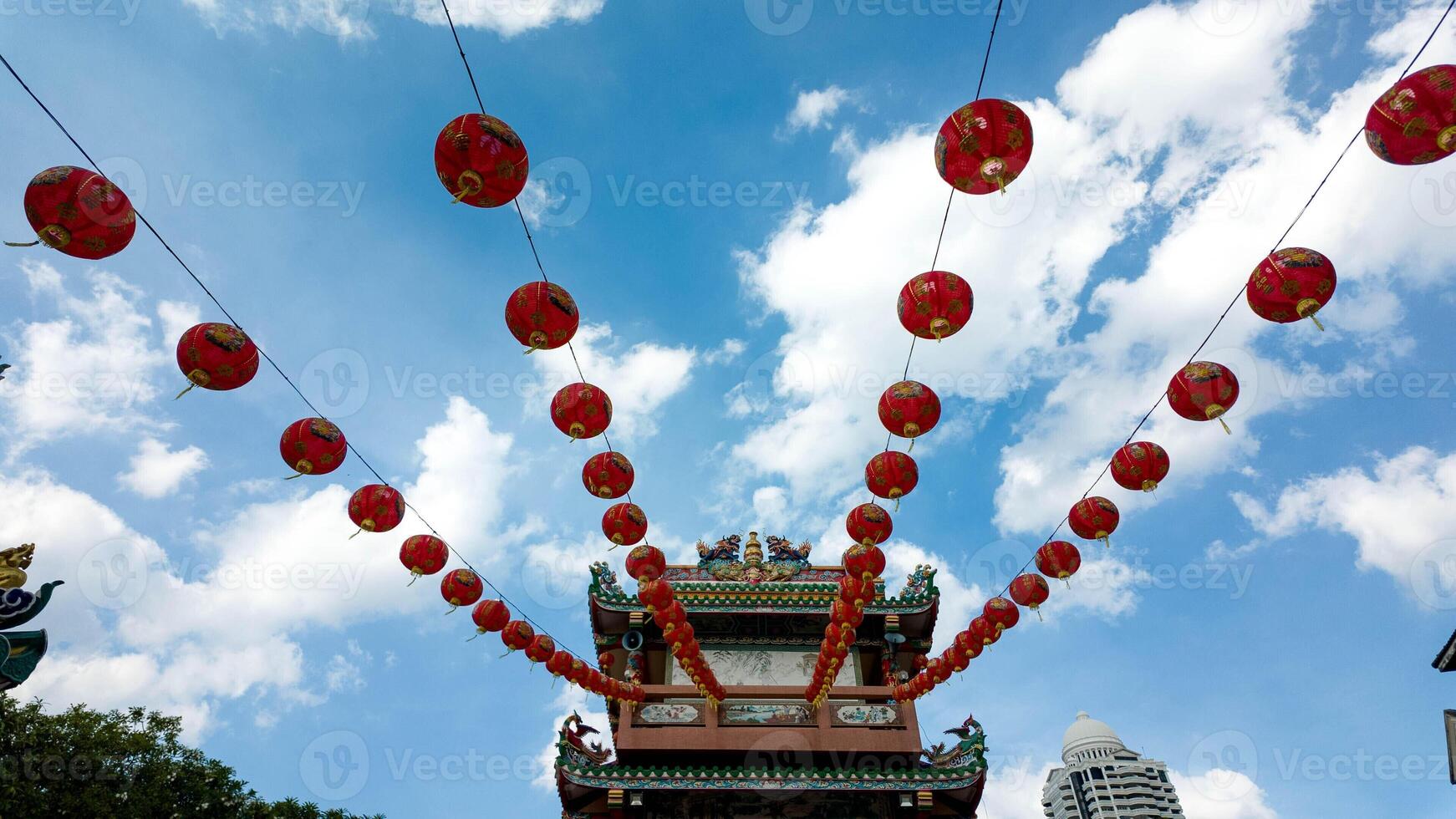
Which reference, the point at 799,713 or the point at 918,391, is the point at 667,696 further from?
the point at 918,391

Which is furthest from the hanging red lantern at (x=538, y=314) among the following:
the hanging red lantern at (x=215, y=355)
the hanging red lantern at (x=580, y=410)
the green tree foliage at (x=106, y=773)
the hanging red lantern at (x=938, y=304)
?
the green tree foliage at (x=106, y=773)

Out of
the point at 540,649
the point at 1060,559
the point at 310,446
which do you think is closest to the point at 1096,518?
the point at 1060,559

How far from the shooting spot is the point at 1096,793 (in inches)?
2746

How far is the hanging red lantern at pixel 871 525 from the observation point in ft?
35.3

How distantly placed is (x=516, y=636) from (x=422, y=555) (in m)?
2.29

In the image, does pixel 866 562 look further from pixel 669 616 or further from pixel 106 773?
pixel 106 773

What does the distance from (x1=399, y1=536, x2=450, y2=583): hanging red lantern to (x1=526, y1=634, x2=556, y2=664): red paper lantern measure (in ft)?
7.16

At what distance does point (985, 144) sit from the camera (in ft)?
20.3

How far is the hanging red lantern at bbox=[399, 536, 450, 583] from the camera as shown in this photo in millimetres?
11680

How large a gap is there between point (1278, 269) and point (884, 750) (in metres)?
9.91

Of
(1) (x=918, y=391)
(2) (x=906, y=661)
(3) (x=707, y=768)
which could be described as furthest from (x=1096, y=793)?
(1) (x=918, y=391)

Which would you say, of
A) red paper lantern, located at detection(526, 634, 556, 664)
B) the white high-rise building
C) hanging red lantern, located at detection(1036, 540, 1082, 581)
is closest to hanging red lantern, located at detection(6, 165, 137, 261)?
red paper lantern, located at detection(526, 634, 556, 664)

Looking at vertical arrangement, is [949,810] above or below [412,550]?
below

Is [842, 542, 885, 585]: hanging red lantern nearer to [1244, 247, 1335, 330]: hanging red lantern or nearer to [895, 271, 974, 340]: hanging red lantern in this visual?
[895, 271, 974, 340]: hanging red lantern
